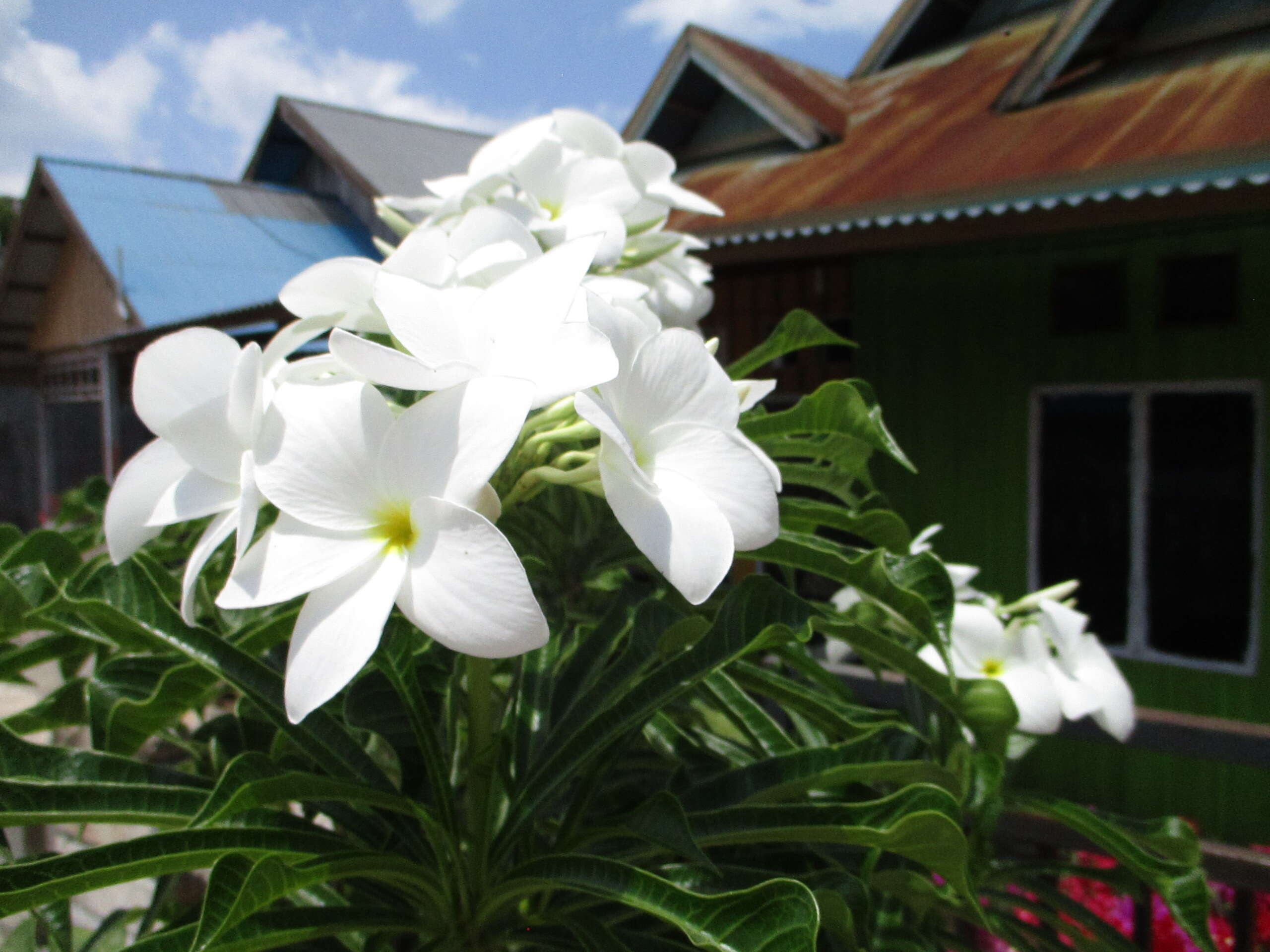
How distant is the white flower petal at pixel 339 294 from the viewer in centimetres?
61

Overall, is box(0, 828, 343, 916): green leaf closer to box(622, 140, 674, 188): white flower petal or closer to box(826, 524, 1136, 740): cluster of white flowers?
box(826, 524, 1136, 740): cluster of white flowers

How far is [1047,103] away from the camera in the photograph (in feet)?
10.2

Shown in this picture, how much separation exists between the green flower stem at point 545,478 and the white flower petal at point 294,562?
102mm

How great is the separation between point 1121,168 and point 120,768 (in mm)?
2665

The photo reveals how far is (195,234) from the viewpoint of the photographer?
8.04m

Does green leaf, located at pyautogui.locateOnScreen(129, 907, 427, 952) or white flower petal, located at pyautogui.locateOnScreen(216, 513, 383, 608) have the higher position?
white flower petal, located at pyautogui.locateOnScreen(216, 513, 383, 608)

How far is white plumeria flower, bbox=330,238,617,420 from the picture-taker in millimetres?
432

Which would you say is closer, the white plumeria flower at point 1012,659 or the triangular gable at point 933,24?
the white plumeria flower at point 1012,659

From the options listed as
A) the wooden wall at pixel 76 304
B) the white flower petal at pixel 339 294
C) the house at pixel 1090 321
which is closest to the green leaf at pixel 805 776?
the white flower petal at pixel 339 294

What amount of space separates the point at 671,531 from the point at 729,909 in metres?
0.24

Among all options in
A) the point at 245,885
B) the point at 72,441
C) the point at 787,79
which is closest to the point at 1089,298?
the point at 787,79

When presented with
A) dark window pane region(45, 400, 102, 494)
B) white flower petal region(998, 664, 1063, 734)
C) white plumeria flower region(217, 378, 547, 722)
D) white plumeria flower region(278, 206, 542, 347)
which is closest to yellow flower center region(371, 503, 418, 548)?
white plumeria flower region(217, 378, 547, 722)

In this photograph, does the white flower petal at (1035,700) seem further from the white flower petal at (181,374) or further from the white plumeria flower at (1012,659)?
the white flower petal at (181,374)

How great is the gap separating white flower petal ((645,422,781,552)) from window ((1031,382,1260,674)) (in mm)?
2943
